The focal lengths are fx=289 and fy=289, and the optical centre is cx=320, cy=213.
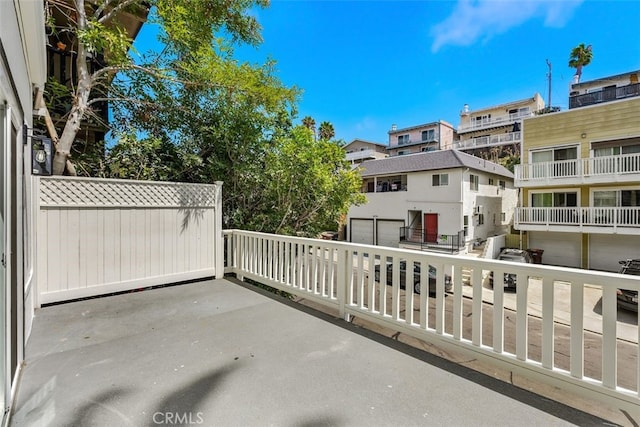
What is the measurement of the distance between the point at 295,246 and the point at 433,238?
13.8m

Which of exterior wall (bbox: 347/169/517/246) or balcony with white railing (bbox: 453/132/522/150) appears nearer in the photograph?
exterior wall (bbox: 347/169/517/246)

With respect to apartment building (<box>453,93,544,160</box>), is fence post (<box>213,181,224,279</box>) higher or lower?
lower

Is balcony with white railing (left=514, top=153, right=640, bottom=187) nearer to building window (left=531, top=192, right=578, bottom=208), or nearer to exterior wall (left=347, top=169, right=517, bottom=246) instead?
building window (left=531, top=192, right=578, bottom=208)

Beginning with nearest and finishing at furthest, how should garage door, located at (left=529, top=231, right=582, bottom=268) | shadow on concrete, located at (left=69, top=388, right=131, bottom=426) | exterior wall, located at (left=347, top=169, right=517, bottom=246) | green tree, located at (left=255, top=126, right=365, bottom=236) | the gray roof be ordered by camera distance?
shadow on concrete, located at (left=69, top=388, right=131, bottom=426)
green tree, located at (left=255, top=126, right=365, bottom=236)
garage door, located at (left=529, top=231, right=582, bottom=268)
exterior wall, located at (left=347, top=169, right=517, bottom=246)
the gray roof

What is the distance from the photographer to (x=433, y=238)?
52.4 feet

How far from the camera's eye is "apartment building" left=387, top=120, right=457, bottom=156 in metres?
28.7

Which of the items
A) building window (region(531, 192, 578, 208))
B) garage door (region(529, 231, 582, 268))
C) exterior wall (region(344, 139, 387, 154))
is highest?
exterior wall (region(344, 139, 387, 154))

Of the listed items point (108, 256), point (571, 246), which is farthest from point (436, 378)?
point (571, 246)

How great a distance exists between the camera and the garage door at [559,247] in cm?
1201

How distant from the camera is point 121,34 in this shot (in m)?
4.17

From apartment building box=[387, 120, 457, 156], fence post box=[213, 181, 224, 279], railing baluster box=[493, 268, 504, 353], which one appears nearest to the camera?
railing baluster box=[493, 268, 504, 353]

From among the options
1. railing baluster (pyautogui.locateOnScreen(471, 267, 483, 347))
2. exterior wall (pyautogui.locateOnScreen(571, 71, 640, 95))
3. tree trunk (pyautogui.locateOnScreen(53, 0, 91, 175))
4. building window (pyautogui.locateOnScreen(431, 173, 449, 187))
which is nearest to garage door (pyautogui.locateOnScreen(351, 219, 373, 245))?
building window (pyautogui.locateOnScreen(431, 173, 449, 187))

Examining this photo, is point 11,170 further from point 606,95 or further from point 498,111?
point 498,111

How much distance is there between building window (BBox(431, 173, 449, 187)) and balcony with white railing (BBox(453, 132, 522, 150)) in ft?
41.9
